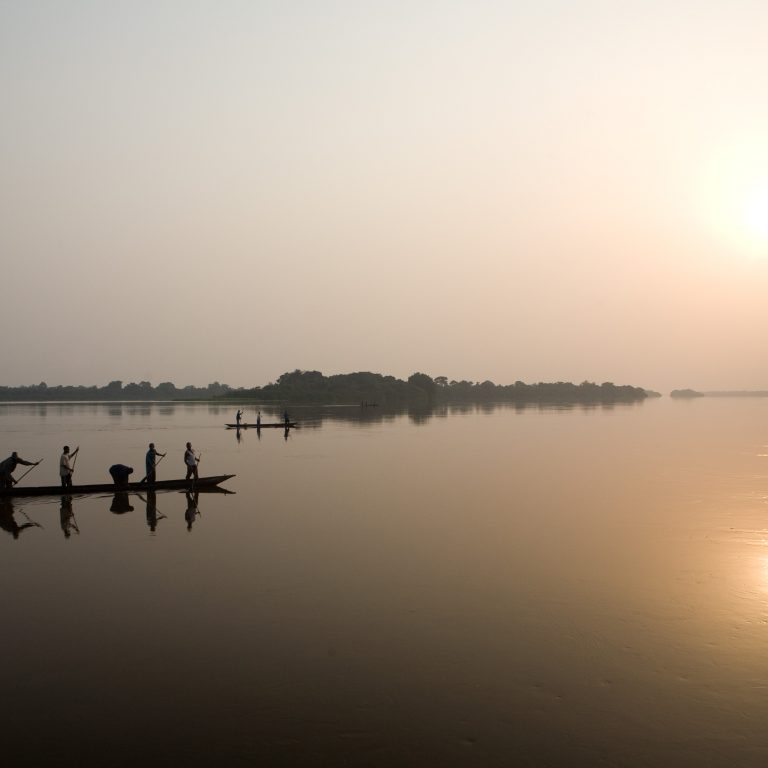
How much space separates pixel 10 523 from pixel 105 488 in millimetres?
6158

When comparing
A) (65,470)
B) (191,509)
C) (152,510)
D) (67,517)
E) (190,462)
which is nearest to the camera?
(67,517)

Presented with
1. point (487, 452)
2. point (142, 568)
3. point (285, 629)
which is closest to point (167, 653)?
point (285, 629)

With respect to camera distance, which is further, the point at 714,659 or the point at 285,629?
the point at 285,629

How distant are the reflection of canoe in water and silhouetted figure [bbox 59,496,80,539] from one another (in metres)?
0.47

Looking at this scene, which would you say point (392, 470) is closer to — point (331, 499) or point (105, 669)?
point (331, 499)

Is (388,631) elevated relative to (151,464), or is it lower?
lower

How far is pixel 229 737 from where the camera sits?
32.0ft

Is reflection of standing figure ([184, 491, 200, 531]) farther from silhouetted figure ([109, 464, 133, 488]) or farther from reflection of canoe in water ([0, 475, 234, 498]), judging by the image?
silhouetted figure ([109, 464, 133, 488])

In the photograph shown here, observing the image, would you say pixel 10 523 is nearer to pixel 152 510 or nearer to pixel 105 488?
pixel 152 510

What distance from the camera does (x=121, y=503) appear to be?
29.2 m

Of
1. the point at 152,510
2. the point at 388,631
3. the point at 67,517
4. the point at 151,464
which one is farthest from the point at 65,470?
the point at 388,631

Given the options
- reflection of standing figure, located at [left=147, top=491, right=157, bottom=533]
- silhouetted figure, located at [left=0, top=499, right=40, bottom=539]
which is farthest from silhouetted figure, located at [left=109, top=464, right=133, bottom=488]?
silhouetted figure, located at [left=0, top=499, right=40, bottom=539]

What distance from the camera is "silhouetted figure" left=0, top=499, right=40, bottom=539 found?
23.7 metres

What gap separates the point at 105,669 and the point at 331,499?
18398mm
